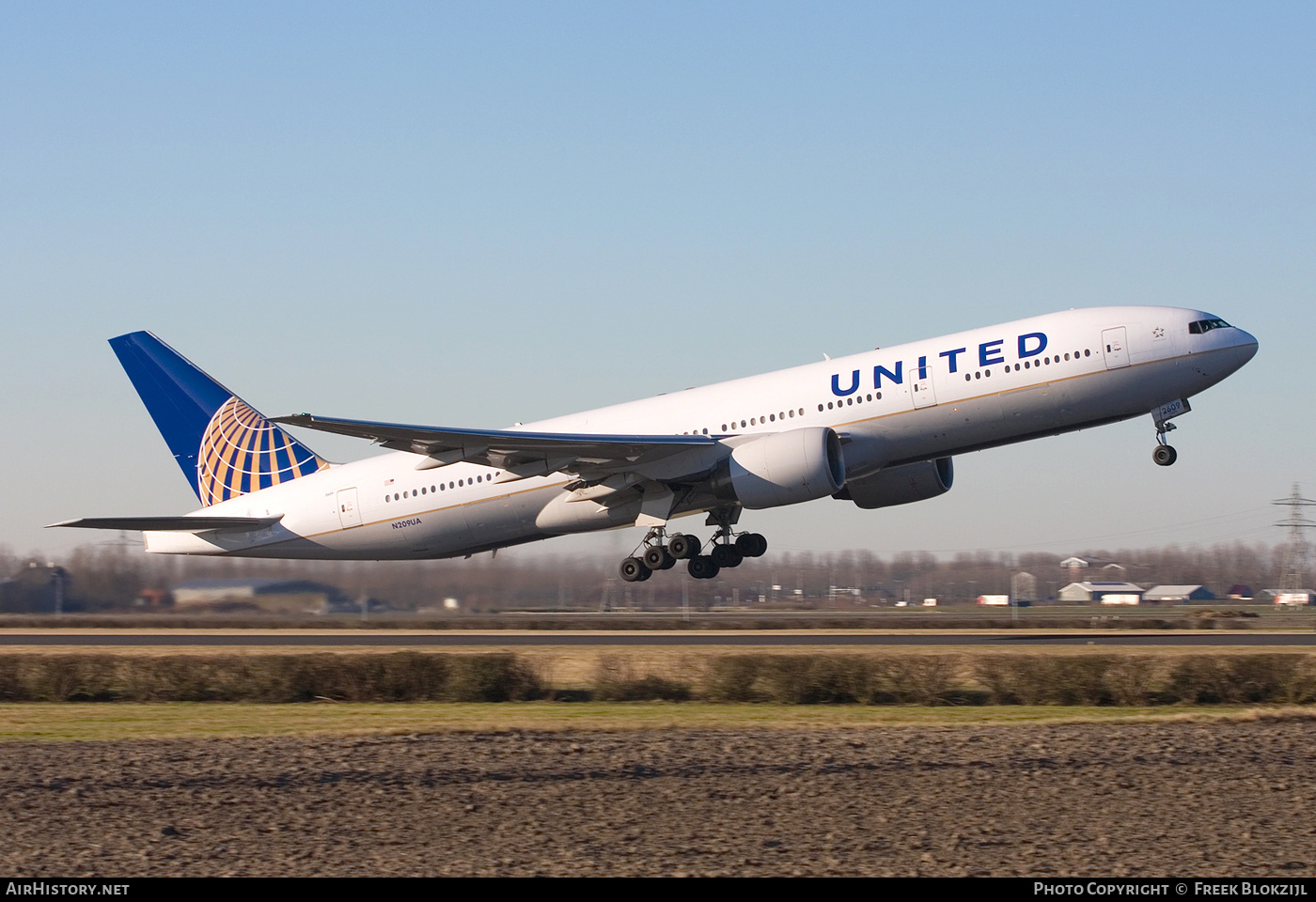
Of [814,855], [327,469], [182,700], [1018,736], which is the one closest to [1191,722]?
[1018,736]

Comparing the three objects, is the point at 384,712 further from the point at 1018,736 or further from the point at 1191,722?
the point at 1191,722

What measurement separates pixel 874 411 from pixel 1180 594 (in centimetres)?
5830

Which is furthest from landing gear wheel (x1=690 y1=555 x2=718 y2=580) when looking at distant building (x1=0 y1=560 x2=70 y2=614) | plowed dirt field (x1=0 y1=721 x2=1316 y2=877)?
distant building (x1=0 y1=560 x2=70 y2=614)

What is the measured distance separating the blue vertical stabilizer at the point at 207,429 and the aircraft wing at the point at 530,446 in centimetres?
830

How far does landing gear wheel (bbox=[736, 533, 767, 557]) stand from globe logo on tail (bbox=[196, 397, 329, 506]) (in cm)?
1261

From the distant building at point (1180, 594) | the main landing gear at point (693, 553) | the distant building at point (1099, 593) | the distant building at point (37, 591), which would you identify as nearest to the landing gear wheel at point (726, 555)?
the main landing gear at point (693, 553)

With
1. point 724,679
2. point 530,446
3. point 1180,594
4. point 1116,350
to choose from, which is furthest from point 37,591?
point 1180,594

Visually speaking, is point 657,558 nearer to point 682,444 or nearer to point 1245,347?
point 682,444

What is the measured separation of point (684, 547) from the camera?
35.0 meters

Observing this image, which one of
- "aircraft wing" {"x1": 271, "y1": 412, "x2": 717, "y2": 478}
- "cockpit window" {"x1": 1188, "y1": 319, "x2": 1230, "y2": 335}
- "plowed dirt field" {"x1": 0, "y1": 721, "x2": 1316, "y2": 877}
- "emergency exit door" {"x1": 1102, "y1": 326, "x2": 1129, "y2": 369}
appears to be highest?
"cockpit window" {"x1": 1188, "y1": 319, "x2": 1230, "y2": 335}

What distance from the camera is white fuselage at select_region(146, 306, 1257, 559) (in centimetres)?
2948

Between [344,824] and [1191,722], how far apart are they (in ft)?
40.6

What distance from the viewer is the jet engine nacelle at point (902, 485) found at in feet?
116

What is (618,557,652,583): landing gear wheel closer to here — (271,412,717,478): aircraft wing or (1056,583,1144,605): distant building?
(271,412,717,478): aircraft wing
